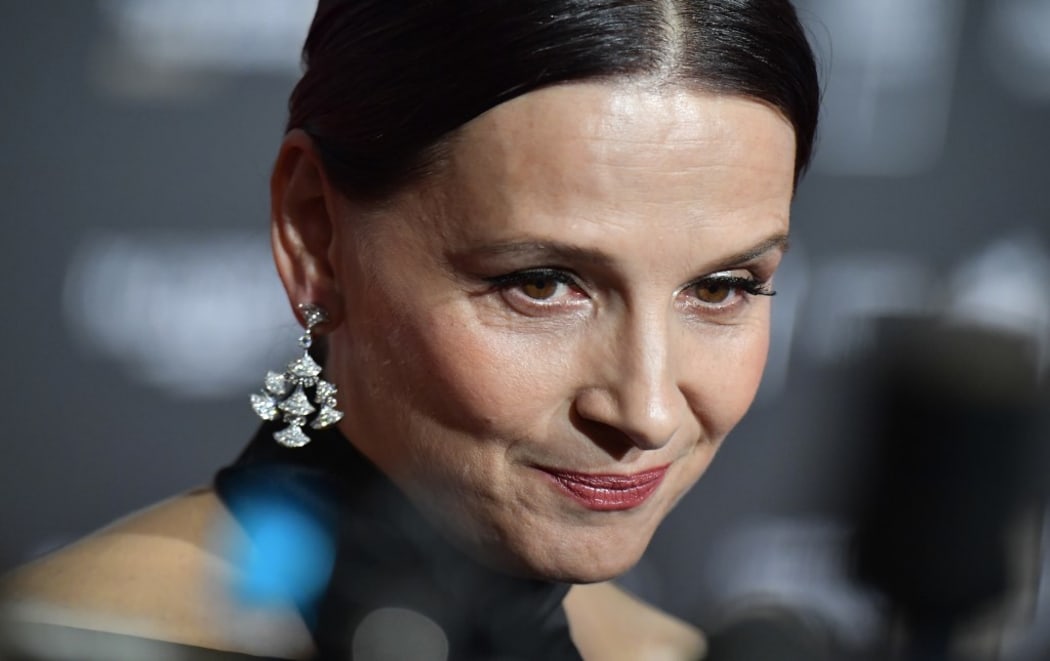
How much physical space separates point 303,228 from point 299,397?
0.13 metres

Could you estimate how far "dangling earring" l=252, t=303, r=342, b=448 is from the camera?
86 cm

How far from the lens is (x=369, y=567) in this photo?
87cm

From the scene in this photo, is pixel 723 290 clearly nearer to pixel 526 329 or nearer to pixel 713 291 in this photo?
pixel 713 291

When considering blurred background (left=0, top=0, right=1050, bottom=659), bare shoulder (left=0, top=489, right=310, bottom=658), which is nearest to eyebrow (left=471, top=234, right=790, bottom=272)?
bare shoulder (left=0, top=489, right=310, bottom=658)

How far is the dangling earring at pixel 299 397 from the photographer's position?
86cm

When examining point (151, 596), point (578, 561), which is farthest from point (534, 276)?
point (151, 596)

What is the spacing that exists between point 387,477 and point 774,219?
1.15 feet

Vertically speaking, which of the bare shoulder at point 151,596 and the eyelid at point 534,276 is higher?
the eyelid at point 534,276

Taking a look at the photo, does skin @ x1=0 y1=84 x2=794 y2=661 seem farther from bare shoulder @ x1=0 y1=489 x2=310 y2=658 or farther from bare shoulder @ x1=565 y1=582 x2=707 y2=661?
bare shoulder @ x1=565 y1=582 x2=707 y2=661

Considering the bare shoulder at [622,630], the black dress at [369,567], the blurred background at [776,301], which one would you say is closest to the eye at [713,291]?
the black dress at [369,567]

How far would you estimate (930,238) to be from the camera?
1733 millimetres

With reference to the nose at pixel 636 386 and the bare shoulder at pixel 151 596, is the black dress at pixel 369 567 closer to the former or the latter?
the bare shoulder at pixel 151 596

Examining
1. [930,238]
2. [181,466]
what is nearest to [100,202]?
[181,466]

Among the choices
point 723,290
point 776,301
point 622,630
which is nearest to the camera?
point 723,290
